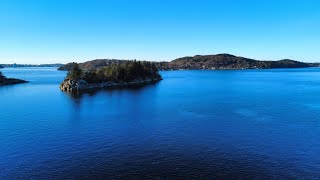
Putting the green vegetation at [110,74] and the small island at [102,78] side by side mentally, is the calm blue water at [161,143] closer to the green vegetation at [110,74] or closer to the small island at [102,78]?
the small island at [102,78]

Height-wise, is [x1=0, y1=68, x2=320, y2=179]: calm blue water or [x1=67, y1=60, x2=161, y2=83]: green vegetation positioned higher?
[x1=67, y1=60, x2=161, y2=83]: green vegetation

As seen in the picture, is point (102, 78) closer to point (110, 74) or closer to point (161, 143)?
point (110, 74)

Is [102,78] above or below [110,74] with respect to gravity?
below

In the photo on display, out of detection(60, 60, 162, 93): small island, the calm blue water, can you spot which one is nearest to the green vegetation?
detection(60, 60, 162, 93): small island

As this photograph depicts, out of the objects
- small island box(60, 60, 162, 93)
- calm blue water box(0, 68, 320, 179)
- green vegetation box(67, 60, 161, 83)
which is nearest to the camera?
calm blue water box(0, 68, 320, 179)

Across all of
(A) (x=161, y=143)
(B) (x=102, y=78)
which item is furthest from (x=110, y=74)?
(A) (x=161, y=143)

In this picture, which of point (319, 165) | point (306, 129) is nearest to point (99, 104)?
point (306, 129)

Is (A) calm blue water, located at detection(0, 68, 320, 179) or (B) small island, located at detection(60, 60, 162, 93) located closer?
(A) calm blue water, located at detection(0, 68, 320, 179)

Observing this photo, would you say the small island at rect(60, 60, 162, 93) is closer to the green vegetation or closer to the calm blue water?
the green vegetation

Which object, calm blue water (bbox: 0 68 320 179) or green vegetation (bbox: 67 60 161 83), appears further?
green vegetation (bbox: 67 60 161 83)

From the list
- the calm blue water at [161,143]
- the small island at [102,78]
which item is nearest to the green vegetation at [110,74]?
the small island at [102,78]

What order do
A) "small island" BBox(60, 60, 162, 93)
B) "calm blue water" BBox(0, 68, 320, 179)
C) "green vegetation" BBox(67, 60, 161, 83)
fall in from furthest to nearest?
"green vegetation" BBox(67, 60, 161, 83)
"small island" BBox(60, 60, 162, 93)
"calm blue water" BBox(0, 68, 320, 179)
